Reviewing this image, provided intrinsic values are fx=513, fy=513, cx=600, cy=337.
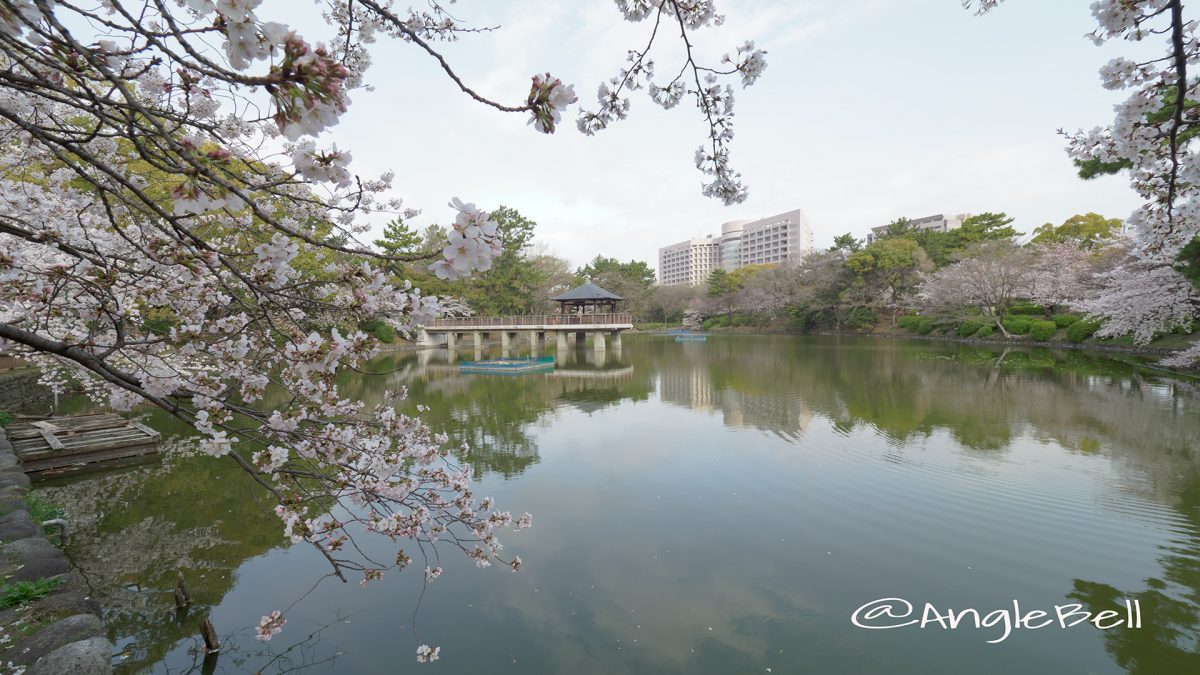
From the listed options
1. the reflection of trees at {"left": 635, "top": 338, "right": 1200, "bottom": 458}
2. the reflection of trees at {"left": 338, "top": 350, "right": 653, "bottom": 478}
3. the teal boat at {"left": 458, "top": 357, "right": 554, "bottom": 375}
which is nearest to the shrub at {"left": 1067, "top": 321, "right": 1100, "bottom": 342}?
the reflection of trees at {"left": 635, "top": 338, "right": 1200, "bottom": 458}

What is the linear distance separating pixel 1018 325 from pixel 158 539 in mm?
24997

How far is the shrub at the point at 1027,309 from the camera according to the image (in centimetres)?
2138

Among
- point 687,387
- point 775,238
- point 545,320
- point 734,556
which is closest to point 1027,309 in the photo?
point 687,387

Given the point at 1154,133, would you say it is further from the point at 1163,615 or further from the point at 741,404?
the point at 741,404

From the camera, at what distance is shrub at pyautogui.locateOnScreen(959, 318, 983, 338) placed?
69.4 feet

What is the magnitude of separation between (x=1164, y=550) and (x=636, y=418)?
607 cm

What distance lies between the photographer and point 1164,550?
356 cm

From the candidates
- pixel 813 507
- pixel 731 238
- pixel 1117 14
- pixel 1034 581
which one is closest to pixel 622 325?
pixel 813 507

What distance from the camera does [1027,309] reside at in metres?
21.8

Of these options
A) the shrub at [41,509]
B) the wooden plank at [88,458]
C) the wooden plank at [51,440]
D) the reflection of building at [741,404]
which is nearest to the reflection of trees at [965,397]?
the reflection of building at [741,404]

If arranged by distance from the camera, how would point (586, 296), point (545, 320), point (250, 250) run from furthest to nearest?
point (586, 296) → point (545, 320) → point (250, 250)

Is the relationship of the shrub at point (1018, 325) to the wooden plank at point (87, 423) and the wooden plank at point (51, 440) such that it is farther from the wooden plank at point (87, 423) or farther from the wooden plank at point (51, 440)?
the wooden plank at point (51, 440)

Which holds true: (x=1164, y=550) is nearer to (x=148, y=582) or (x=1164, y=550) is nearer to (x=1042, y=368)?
(x=148, y=582)

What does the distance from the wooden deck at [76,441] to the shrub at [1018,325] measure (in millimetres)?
25316
